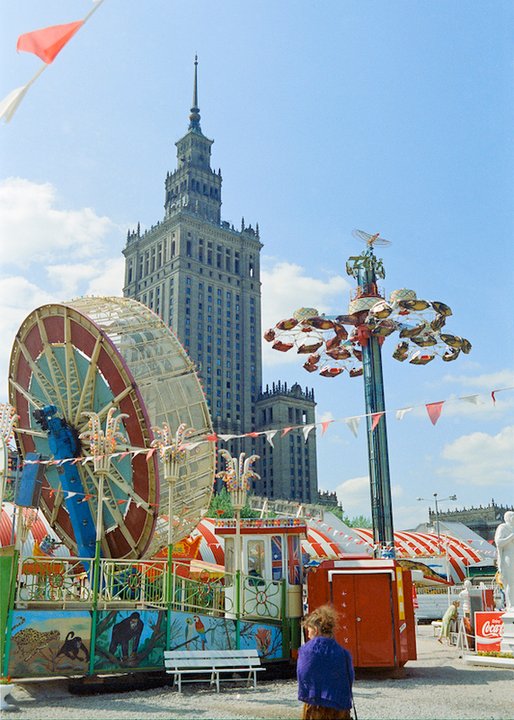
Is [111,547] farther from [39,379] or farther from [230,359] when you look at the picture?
[230,359]

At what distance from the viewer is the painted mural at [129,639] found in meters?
14.7

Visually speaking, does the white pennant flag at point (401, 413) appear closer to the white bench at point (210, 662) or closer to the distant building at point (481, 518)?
the white bench at point (210, 662)

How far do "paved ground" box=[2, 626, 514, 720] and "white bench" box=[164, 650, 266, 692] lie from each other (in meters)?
0.35

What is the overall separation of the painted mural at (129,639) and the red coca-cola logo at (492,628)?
9632 mm

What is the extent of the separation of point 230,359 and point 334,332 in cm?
10314

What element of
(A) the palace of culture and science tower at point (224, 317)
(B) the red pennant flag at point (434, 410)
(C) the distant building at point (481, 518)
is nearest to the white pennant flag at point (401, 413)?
(B) the red pennant flag at point (434, 410)

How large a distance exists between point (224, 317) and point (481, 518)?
60.6 metres

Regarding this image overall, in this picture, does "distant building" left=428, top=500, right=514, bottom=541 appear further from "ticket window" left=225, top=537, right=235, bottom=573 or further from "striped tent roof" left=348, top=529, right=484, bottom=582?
"ticket window" left=225, top=537, right=235, bottom=573

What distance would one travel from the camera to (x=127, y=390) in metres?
20.0

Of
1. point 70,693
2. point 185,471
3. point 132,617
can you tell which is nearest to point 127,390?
point 185,471

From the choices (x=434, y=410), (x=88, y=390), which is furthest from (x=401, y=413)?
(x=88, y=390)

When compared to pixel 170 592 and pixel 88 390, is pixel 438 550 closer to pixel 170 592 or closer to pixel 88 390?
pixel 88 390

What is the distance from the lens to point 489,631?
Result: 19547mm

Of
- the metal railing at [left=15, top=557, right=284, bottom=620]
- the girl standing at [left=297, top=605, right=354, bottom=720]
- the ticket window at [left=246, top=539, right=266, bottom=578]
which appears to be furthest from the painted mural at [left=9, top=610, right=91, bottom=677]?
the girl standing at [left=297, top=605, right=354, bottom=720]
